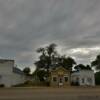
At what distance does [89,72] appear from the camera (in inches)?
2281

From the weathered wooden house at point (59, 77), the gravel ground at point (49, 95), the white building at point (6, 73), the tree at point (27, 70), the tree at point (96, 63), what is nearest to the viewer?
the gravel ground at point (49, 95)

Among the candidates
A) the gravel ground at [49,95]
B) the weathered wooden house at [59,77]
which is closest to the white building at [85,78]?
the weathered wooden house at [59,77]

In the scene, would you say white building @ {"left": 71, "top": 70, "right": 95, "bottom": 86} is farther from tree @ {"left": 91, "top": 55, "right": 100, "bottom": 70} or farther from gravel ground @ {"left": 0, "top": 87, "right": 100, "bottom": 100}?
tree @ {"left": 91, "top": 55, "right": 100, "bottom": 70}

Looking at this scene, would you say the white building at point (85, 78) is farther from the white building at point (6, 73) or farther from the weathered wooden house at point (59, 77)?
the white building at point (6, 73)

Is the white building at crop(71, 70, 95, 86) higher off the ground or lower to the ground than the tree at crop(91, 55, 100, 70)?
lower

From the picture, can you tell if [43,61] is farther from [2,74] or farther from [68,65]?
[2,74]

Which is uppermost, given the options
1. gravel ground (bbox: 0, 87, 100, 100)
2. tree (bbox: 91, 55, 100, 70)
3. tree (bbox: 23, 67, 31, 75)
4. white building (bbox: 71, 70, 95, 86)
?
tree (bbox: 91, 55, 100, 70)

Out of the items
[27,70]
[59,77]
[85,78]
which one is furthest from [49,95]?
[27,70]

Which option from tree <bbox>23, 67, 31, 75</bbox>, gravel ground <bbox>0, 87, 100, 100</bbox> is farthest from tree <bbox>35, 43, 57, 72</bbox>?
gravel ground <bbox>0, 87, 100, 100</bbox>

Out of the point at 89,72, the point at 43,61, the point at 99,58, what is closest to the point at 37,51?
the point at 43,61

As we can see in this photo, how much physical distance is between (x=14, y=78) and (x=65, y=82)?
448 inches

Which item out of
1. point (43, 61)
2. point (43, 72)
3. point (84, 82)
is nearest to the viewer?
point (84, 82)

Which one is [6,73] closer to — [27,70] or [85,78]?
[85,78]

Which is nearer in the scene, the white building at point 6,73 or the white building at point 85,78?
the white building at point 6,73
